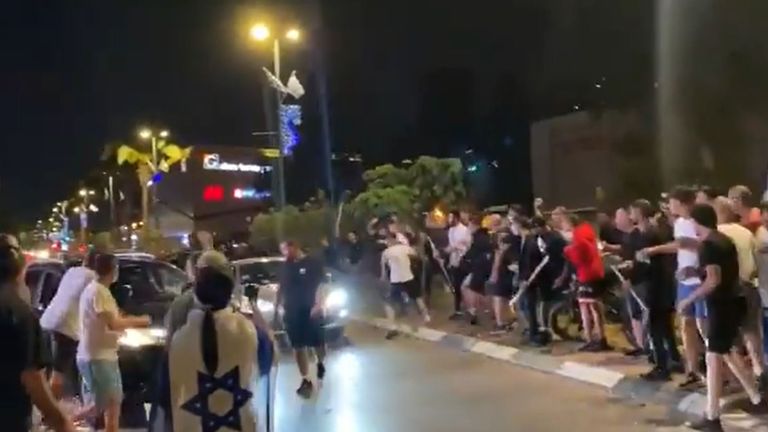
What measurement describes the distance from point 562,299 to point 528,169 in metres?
54.9

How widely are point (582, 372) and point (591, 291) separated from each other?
4.92 ft

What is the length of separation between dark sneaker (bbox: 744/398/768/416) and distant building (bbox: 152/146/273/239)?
315 ft

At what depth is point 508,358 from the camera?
1628 centimetres

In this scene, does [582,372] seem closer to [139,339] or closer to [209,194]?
[139,339]

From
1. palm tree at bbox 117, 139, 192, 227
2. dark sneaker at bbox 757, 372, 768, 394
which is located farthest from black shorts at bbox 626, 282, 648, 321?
palm tree at bbox 117, 139, 192, 227

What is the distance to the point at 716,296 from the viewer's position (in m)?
10.0

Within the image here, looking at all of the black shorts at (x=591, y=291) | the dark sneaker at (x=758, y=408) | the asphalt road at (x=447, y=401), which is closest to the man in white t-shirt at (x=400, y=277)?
the asphalt road at (x=447, y=401)

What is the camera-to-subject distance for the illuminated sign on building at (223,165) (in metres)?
113

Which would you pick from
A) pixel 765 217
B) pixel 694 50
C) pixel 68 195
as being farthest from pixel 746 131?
pixel 68 195

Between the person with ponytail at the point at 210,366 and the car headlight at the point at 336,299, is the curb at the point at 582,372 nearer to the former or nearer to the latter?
the car headlight at the point at 336,299

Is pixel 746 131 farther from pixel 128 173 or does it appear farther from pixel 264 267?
pixel 128 173

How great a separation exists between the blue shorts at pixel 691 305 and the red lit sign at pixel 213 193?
336 ft

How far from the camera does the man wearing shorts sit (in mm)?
9109

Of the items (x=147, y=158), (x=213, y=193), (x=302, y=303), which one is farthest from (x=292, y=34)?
(x=213, y=193)
